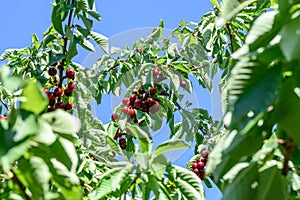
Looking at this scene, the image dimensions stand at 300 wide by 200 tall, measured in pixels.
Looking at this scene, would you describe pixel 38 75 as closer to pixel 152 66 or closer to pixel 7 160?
pixel 152 66

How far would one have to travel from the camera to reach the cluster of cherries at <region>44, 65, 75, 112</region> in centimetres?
304

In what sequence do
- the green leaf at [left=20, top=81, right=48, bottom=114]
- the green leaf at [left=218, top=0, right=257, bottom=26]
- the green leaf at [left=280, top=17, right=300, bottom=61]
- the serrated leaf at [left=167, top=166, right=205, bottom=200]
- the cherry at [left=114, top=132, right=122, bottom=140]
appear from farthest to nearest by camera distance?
the cherry at [left=114, top=132, right=122, bottom=140]
the serrated leaf at [left=167, top=166, right=205, bottom=200]
the green leaf at [left=218, top=0, right=257, bottom=26]
the green leaf at [left=20, top=81, right=48, bottom=114]
the green leaf at [left=280, top=17, right=300, bottom=61]

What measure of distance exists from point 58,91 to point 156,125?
0.71m

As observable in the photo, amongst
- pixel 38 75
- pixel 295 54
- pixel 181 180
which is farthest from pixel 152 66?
pixel 295 54

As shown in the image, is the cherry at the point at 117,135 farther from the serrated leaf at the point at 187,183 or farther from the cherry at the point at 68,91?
the serrated leaf at the point at 187,183

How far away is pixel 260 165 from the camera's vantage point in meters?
1.27

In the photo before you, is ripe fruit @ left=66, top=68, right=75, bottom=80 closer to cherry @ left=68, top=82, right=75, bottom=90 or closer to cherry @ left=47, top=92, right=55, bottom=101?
cherry @ left=68, top=82, right=75, bottom=90

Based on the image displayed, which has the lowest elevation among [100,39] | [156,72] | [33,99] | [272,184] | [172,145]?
[272,184]

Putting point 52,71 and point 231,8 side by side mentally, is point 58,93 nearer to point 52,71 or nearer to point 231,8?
point 52,71

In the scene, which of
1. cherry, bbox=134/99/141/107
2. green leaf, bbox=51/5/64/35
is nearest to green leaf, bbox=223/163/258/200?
green leaf, bbox=51/5/64/35

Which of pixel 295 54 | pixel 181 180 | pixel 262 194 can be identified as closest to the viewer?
pixel 295 54

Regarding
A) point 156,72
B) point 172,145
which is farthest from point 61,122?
point 156,72

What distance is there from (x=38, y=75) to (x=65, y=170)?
2005 millimetres

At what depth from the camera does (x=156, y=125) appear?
3.60 m
